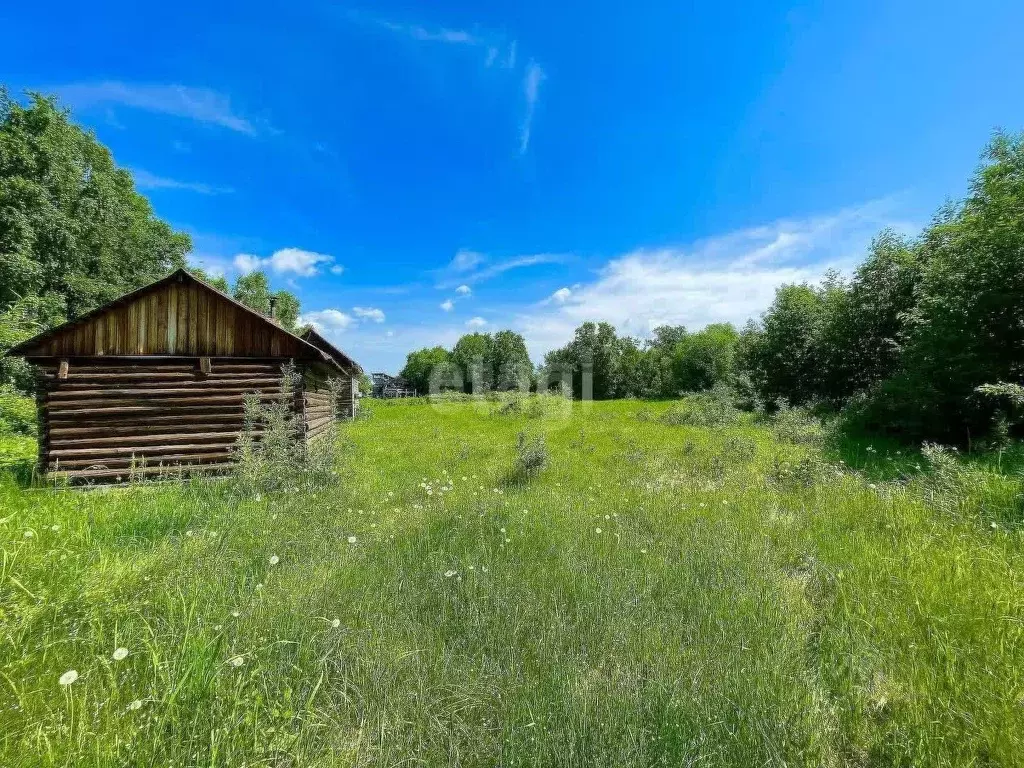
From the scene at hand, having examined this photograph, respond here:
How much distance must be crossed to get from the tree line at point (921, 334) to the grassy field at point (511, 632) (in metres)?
5.49

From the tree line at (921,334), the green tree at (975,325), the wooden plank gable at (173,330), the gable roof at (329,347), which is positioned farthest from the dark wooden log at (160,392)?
the green tree at (975,325)

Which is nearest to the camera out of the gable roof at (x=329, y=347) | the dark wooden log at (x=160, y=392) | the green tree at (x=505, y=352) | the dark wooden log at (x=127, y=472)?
the dark wooden log at (x=127, y=472)

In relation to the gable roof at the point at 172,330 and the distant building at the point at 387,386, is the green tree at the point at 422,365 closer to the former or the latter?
the distant building at the point at 387,386

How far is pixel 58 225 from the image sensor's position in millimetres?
19312

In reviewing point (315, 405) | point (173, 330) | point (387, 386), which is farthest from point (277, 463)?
point (387, 386)

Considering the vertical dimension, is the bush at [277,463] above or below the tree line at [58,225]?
below

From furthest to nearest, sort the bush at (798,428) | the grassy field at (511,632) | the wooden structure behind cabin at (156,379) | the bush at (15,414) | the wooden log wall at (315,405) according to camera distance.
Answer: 1. the bush at (15,414)
2. the bush at (798,428)
3. the wooden log wall at (315,405)
4. the wooden structure behind cabin at (156,379)
5. the grassy field at (511,632)

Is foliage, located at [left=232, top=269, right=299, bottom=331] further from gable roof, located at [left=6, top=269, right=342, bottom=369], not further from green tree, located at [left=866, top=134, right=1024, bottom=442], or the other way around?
green tree, located at [left=866, top=134, right=1024, bottom=442]

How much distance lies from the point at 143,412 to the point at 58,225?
19.5 meters

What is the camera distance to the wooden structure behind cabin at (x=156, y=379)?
8570 millimetres

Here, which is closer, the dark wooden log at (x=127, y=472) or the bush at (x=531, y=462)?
the dark wooden log at (x=127, y=472)

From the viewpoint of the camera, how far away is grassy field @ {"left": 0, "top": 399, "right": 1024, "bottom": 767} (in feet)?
6.78

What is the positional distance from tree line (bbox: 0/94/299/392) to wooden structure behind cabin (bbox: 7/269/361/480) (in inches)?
314

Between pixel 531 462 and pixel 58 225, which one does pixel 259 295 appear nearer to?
pixel 58 225
